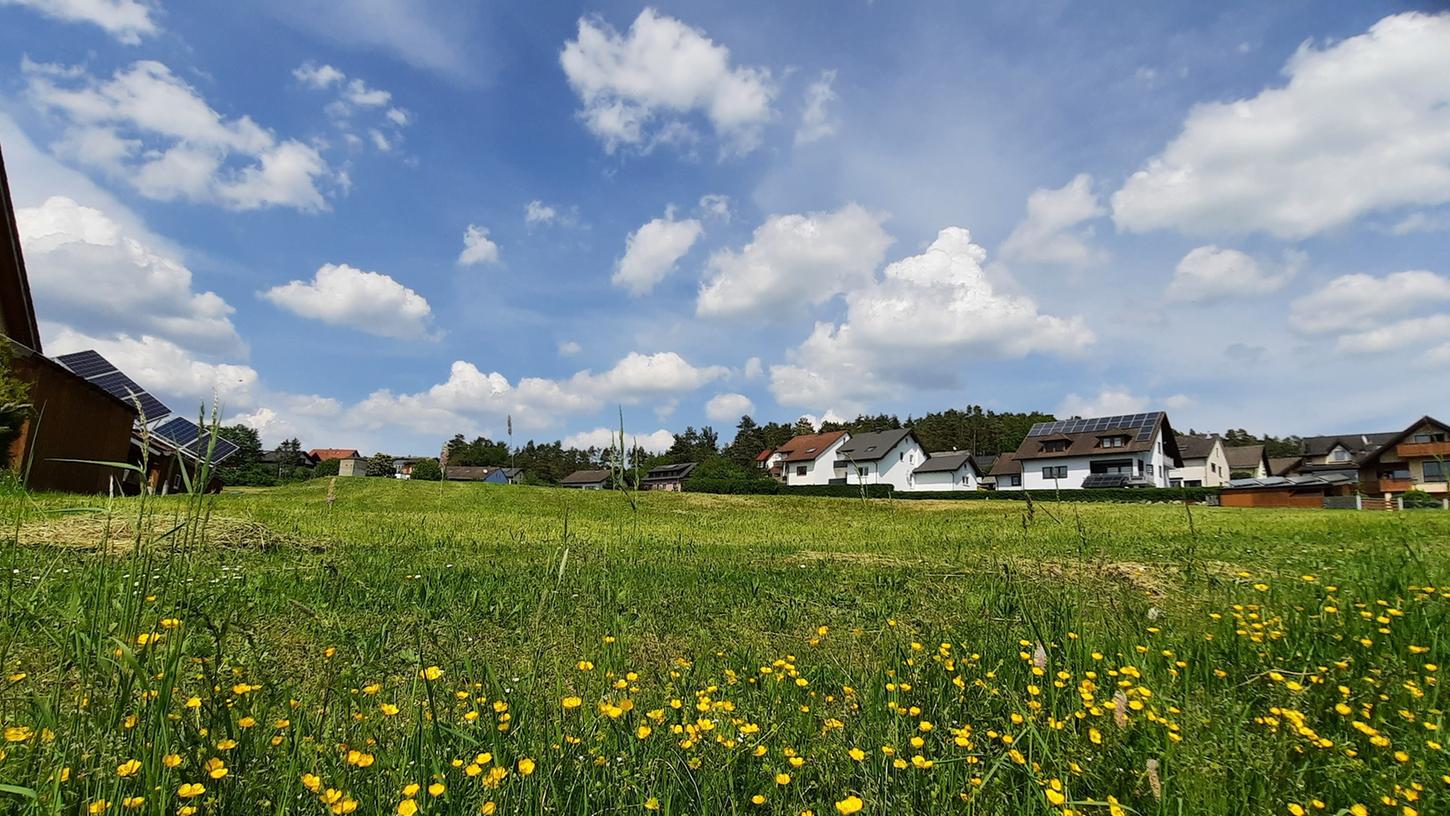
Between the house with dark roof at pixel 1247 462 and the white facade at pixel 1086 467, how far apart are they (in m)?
26.8

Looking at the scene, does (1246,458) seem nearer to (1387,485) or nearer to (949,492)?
(1387,485)

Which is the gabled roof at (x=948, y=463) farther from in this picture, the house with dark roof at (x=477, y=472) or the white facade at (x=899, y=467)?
the house with dark roof at (x=477, y=472)

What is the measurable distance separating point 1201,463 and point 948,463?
25.9 m

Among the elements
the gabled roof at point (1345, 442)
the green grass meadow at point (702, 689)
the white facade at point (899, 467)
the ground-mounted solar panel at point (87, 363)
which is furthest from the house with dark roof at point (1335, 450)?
the ground-mounted solar panel at point (87, 363)

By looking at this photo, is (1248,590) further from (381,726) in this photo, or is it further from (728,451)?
(728,451)

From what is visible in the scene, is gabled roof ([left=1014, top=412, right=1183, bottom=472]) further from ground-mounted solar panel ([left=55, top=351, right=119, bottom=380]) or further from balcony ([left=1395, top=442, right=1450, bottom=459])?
ground-mounted solar panel ([left=55, top=351, right=119, bottom=380])

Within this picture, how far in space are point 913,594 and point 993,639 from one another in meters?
2.32

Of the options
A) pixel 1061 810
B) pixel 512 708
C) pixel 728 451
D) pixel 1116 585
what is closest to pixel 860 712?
pixel 1061 810

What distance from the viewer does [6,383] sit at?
12.5m

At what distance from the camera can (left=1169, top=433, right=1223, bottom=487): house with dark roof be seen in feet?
228

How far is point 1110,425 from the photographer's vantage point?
203 ft

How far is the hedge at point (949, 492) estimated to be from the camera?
4253 cm

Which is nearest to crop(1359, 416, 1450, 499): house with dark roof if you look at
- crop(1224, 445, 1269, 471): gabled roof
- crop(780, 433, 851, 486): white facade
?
crop(1224, 445, 1269, 471): gabled roof

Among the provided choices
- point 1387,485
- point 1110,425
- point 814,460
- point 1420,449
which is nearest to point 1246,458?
point 1387,485
